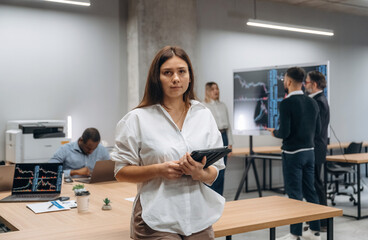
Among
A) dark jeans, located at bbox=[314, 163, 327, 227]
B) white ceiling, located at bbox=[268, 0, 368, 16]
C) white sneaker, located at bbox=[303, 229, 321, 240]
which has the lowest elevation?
white sneaker, located at bbox=[303, 229, 321, 240]

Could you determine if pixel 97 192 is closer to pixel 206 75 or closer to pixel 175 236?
pixel 175 236

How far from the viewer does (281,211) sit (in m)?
2.62

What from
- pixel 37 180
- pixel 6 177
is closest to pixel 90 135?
pixel 6 177

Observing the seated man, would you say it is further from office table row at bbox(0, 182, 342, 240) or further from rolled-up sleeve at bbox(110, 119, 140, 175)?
rolled-up sleeve at bbox(110, 119, 140, 175)

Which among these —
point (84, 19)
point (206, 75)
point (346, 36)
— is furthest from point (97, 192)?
point (346, 36)

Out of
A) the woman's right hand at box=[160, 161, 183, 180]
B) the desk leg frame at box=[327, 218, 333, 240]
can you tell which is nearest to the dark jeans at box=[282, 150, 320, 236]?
the desk leg frame at box=[327, 218, 333, 240]

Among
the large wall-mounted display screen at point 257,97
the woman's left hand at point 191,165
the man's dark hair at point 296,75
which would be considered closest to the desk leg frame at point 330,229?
the woman's left hand at point 191,165

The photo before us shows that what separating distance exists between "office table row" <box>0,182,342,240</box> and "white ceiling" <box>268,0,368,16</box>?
6.05 meters

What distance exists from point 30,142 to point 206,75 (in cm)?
329

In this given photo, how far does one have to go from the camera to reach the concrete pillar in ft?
20.7

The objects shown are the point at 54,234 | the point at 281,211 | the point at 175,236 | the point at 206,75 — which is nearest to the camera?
the point at 175,236

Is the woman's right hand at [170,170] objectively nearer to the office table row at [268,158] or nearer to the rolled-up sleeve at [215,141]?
the rolled-up sleeve at [215,141]

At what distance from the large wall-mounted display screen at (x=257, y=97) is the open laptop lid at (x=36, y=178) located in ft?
11.3

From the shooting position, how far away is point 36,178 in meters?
3.24
